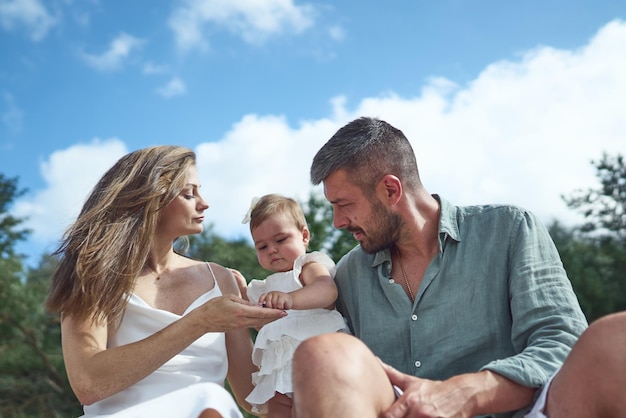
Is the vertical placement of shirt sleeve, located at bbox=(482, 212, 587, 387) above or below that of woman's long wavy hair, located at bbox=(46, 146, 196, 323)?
below

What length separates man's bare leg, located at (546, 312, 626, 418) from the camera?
1.84m

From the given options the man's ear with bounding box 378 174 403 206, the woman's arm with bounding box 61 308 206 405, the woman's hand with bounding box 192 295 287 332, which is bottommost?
the woman's arm with bounding box 61 308 206 405

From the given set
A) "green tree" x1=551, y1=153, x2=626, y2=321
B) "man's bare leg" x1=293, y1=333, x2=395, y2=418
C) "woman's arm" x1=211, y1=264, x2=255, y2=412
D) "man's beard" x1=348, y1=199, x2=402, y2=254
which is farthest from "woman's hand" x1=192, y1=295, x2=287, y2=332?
"green tree" x1=551, y1=153, x2=626, y2=321

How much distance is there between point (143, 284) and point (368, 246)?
3.18 ft

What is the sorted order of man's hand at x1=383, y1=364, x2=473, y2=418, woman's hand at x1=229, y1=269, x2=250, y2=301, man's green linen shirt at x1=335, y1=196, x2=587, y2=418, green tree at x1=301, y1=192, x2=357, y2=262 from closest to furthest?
man's hand at x1=383, y1=364, x2=473, y2=418 → man's green linen shirt at x1=335, y1=196, x2=587, y2=418 → woman's hand at x1=229, y1=269, x2=250, y2=301 → green tree at x1=301, y1=192, x2=357, y2=262

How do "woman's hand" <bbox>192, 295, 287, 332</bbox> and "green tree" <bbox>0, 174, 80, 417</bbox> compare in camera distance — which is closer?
"woman's hand" <bbox>192, 295, 287, 332</bbox>

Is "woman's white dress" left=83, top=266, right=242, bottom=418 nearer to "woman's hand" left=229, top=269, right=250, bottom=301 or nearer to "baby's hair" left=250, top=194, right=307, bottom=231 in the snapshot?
"woman's hand" left=229, top=269, right=250, bottom=301

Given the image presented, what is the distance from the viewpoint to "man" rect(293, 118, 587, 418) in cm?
191

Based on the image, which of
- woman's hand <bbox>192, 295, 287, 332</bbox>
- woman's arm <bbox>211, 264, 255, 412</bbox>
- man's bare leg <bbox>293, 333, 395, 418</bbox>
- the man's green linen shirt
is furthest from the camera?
woman's arm <bbox>211, 264, 255, 412</bbox>

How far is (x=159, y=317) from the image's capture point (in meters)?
2.85

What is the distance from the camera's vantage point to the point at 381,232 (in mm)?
2709

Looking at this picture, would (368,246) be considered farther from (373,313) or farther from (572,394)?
(572,394)

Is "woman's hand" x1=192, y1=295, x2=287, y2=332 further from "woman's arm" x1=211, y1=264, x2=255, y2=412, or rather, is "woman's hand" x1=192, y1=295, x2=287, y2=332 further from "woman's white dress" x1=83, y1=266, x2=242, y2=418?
"woman's arm" x1=211, y1=264, x2=255, y2=412

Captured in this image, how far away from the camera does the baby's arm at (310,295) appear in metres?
2.68
